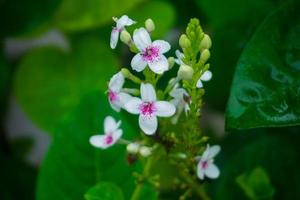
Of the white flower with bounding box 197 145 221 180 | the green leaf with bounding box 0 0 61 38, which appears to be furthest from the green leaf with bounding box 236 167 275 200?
the green leaf with bounding box 0 0 61 38

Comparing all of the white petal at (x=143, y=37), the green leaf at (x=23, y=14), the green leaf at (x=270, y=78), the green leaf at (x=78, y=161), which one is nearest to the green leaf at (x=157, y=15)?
the green leaf at (x=23, y=14)

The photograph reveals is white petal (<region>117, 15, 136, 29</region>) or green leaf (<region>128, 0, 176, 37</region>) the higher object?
white petal (<region>117, 15, 136, 29</region>)

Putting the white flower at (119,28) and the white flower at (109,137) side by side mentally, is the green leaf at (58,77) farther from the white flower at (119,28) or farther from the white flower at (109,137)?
the white flower at (119,28)

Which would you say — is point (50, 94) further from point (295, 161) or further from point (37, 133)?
point (295, 161)

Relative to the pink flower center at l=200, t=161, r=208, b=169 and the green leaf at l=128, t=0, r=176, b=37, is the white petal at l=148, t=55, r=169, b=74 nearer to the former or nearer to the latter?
the pink flower center at l=200, t=161, r=208, b=169

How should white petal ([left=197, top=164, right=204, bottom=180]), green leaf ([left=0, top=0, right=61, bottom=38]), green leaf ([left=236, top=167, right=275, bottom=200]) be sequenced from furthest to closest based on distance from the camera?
1. green leaf ([left=0, top=0, right=61, bottom=38])
2. green leaf ([left=236, top=167, right=275, bottom=200])
3. white petal ([left=197, top=164, right=204, bottom=180])
